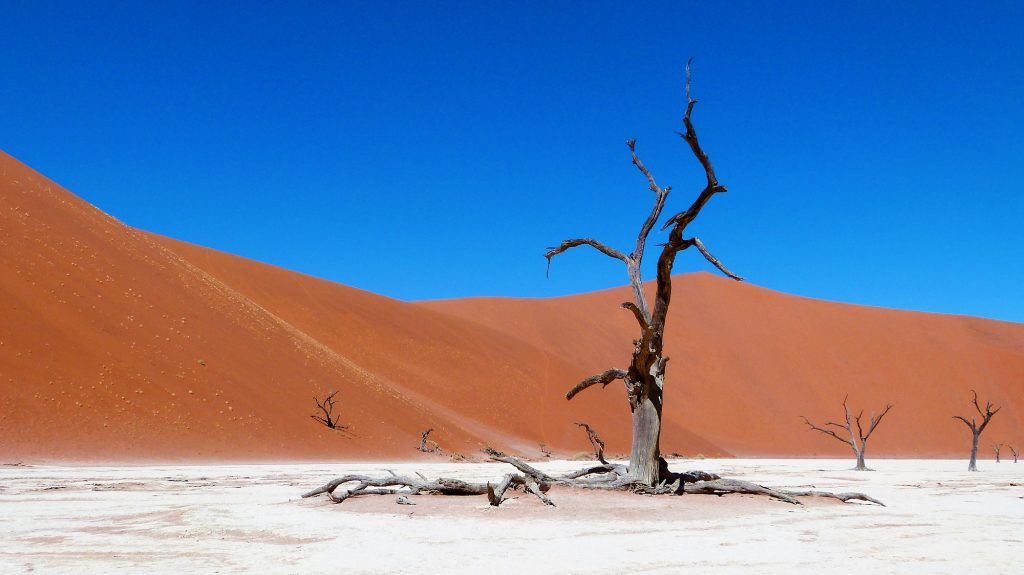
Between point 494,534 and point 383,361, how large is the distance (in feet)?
127

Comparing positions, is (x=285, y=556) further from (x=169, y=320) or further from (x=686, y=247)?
(x=169, y=320)

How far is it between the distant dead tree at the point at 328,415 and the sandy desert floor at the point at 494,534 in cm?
1754

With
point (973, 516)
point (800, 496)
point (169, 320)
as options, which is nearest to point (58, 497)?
point (800, 496)

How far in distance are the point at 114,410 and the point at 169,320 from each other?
701 cm

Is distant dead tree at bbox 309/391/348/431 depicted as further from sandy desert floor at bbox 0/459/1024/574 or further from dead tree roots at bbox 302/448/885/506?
dead tree roots at bbox 302/448/885/506

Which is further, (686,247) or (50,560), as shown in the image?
(686,247)

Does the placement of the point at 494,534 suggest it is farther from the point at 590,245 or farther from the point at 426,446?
the point at 426,446

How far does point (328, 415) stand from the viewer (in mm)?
30047

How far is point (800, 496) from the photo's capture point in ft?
38.0

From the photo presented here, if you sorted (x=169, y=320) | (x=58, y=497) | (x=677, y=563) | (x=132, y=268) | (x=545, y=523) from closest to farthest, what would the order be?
1. (x=677, y=563)
2. (x=545, y=523)
3. (x=58, y=497)
4. (x=169, y=320)
5. (x=132, y=268)

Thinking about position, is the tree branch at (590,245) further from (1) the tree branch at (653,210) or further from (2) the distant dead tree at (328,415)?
(2) the distant dead tree at (328,415)

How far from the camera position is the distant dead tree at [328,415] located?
30203 millimetres

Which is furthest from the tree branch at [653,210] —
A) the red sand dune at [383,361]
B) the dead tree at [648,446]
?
the red sand dune at [383,361]

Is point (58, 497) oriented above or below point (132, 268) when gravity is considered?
below
